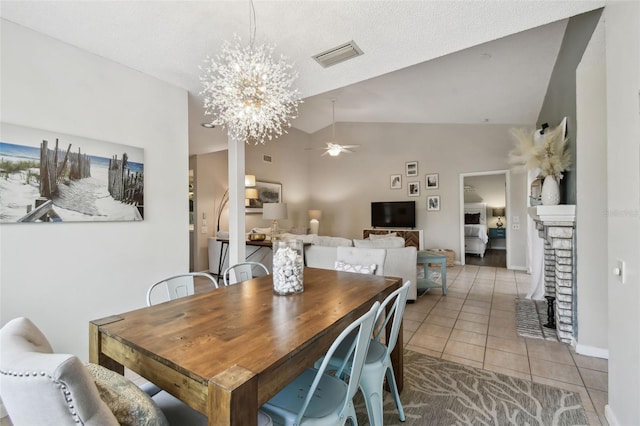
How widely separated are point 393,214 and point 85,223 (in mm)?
6378

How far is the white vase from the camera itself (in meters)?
2.94

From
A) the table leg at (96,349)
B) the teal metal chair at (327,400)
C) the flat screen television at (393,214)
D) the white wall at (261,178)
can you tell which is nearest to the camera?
the teal metal chair at (327,400)

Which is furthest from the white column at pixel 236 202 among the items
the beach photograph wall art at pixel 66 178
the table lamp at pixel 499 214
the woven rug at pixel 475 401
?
the table lamp at pixel 499 214

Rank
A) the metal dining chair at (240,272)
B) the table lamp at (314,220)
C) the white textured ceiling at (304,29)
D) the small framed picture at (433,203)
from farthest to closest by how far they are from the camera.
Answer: the table lamp at (314,220), the small framed picture at (433,203), the metal dining chair at (240,272), the white textured ceiling at (304,29)

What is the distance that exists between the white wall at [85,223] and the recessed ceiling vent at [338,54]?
5.15ft

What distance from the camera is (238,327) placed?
128 centimetres

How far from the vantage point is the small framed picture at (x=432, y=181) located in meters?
7.12

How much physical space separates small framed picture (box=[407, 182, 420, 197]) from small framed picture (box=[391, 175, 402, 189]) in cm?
24

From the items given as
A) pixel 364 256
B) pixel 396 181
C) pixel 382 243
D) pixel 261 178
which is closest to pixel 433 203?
pixel 396 181

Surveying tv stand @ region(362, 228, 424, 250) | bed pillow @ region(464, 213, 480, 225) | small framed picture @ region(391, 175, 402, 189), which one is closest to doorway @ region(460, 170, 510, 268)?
bed pillow @ region(464, 213, 480, 225)

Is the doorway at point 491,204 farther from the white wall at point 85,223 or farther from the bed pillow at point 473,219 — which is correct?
the white wall at point 85,223

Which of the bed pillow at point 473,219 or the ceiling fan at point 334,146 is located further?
the bed pillow at point 473,219

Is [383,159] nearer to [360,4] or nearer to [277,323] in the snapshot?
[360,4]

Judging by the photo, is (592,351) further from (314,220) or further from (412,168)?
(314,220)
